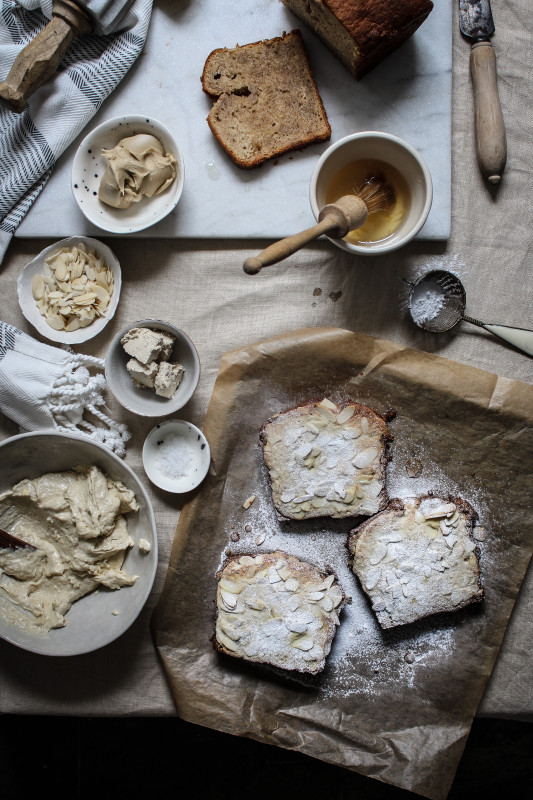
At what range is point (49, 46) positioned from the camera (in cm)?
217

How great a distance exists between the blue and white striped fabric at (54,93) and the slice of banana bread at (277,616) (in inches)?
68.7

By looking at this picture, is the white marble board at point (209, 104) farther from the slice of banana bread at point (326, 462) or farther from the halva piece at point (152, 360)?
the slice of banana bread at point (326, 462)

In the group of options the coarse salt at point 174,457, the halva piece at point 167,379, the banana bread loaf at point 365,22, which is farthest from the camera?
the coarse salt at point 174,457

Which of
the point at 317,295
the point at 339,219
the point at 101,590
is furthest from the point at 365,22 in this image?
the point at 101,590

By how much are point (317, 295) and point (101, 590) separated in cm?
147

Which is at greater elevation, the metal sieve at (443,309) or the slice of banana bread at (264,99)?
the slice of banana bread at (264,99)

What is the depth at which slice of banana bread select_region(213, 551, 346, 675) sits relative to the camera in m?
2.22

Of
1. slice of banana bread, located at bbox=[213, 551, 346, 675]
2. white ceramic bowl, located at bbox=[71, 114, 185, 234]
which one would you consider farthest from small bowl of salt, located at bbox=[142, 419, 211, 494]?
white ceramic bowl, located at bbox=[71, 114, 185, 234]

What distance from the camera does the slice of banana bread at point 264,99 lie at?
2.33 metres

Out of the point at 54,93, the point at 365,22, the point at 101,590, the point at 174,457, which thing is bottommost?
the point at 101,590

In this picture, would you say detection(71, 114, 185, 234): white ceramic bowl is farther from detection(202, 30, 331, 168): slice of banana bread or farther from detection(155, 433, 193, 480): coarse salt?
detection(155, 433, 193, 480): coarse salt

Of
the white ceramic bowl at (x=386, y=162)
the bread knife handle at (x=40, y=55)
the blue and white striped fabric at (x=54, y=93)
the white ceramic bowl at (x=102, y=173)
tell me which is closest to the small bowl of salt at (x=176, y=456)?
the white ceramic bowl at (x=102, y=173)

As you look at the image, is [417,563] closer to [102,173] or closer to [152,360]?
[152,360]

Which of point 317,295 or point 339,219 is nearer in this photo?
point 339,219
